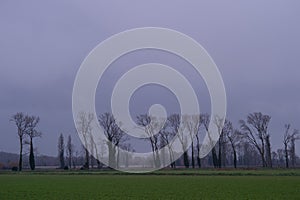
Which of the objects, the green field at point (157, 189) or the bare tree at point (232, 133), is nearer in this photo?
the green field at point (157, 189)

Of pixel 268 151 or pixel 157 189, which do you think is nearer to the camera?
pixel 157 189

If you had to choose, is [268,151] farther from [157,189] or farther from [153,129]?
[157,189]

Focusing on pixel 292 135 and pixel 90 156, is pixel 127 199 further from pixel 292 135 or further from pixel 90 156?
pixel 292 135

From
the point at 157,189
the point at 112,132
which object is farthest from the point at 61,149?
the point at 157,189

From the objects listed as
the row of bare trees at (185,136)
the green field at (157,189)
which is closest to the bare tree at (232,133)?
the row of bare trees at (185,136)

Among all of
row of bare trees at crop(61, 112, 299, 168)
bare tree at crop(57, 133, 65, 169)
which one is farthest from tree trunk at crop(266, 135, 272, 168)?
bare tree at crop(57, 133, 65, 169)

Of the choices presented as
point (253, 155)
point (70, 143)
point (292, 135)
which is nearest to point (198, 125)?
point (292, 135)

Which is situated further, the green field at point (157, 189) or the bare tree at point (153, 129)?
the bare tree at point (153, 129)

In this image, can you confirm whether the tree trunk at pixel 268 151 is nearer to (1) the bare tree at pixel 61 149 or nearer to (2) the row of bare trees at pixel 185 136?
(2) the row of bare trees at pixel 185 136

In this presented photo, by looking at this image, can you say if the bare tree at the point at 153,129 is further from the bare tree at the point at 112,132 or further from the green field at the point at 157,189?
the green field at the point at 157,189

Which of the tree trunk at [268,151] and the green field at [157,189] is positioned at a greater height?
the tree trunk at [268,151]

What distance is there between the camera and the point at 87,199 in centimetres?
2655

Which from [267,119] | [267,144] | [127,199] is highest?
[267,119]

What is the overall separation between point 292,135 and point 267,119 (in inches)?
362
